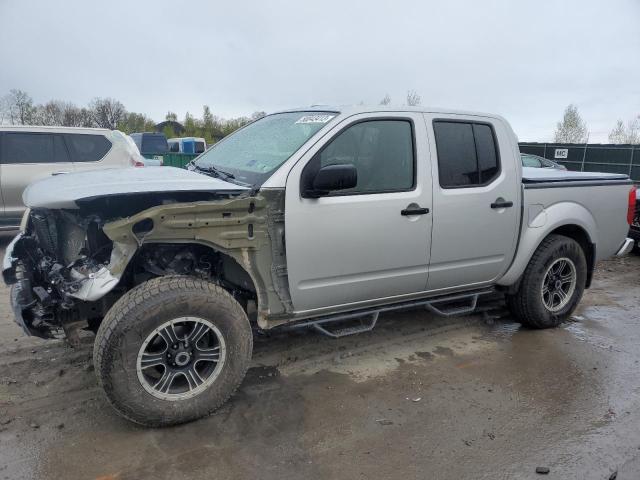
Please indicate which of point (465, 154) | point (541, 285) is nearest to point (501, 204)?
point (465, 154)

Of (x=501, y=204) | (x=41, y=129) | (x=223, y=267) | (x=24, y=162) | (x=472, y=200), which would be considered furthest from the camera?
(x=41, y=129)

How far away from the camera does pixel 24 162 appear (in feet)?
25.1

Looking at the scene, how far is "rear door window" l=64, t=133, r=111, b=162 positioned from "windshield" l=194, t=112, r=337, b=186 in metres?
4.62

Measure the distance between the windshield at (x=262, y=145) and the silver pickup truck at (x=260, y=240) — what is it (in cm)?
2

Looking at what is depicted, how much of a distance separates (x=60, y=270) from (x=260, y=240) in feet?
4.04

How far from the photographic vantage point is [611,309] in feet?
18.0

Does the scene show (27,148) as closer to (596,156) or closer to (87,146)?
(87,146)

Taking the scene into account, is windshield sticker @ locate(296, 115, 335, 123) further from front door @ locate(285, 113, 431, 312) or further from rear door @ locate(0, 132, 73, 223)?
rear door @ locate(0, 132, 73, 223)

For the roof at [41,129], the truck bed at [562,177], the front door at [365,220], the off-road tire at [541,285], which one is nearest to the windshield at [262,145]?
the front door at [365,220]

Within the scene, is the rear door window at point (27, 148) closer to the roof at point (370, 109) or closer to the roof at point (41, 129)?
the roof at point (41, 129)

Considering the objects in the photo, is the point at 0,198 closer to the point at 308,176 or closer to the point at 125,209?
the point at 125,209

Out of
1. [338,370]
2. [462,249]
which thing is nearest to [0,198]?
[338,370]

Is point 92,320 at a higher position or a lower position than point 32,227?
lower

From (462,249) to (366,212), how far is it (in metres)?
1.03
